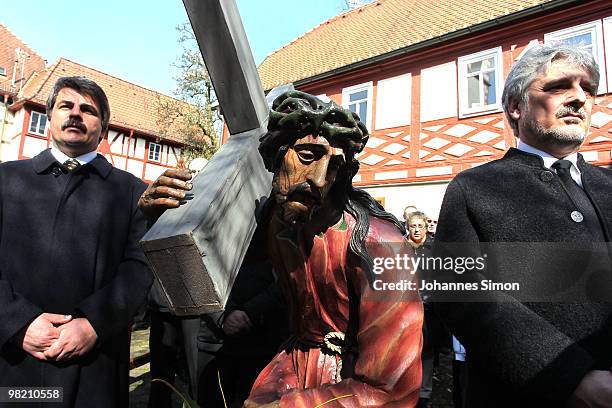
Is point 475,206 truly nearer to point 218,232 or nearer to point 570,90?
point 570,90

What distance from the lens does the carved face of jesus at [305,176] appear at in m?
1.03

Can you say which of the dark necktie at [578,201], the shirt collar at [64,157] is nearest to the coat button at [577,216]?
the dark necktie at [578,201]

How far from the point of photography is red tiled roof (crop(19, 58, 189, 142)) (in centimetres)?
2200

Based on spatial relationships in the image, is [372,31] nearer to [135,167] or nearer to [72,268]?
[72,268]

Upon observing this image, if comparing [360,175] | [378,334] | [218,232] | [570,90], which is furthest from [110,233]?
[360,175]

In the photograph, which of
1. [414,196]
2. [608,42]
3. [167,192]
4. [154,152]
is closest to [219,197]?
[167,192]

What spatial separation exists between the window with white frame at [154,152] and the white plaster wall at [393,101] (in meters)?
16.4

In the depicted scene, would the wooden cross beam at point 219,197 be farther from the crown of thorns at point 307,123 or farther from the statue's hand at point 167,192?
the crown of thorns at point 307,123

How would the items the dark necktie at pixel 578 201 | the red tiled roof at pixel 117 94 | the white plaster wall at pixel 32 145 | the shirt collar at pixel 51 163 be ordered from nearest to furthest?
1. the dark necktie at pixel 578 201
2. the shirt collar at pixel 51 163
3. the white plaster wall at pixel 32 145
4. the red tiled roof at pixel 117 94

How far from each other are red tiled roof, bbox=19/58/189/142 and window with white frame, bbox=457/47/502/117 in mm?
16051

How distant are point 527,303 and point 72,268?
5.54 ft

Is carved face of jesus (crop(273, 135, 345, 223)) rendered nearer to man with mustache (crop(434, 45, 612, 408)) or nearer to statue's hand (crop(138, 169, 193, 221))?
statue's hand (crop(138, 169, 193, 221))

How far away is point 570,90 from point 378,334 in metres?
1.04

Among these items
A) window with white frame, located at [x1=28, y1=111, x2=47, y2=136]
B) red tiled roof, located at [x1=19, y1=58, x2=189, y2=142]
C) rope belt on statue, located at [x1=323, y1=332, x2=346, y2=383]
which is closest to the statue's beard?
rope belt on statue, located at [x1=323, y1=332, x2=346, y2=383]
